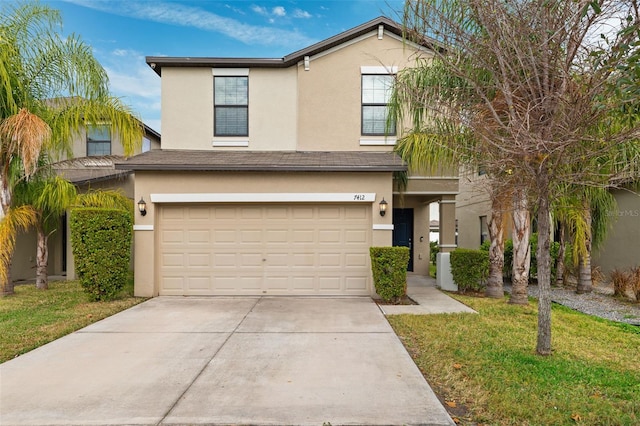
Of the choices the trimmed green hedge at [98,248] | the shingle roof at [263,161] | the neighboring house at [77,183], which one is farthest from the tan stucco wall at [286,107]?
the trimmed green hedge at [98,248]

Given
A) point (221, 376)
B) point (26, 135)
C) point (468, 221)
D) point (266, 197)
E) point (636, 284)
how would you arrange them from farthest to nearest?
point (468, 221) → point (266, 197) → point (636, 284) → point (26, 135) → point (221, 376)

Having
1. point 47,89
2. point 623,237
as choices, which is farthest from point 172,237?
point 623,237

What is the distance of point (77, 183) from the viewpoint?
11734 millimetres

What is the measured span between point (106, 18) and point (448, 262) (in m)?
15.4

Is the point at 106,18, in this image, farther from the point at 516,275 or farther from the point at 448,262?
the point at 516,275

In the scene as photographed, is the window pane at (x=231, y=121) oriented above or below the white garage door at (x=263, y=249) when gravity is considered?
above

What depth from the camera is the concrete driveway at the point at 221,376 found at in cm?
346

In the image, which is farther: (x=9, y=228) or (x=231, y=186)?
(x=231, y=186)

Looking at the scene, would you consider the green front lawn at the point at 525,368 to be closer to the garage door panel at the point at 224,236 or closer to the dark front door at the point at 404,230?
the garage door panel at the point at 224,236

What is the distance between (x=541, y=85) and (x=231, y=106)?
851cm

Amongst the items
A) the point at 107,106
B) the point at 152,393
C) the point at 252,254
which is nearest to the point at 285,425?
the point at 152,393

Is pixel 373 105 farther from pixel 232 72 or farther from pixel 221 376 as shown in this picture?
pixel 221 376

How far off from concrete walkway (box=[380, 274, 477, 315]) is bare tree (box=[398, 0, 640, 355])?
270cm

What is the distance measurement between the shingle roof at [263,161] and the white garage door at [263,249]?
1029 mm
